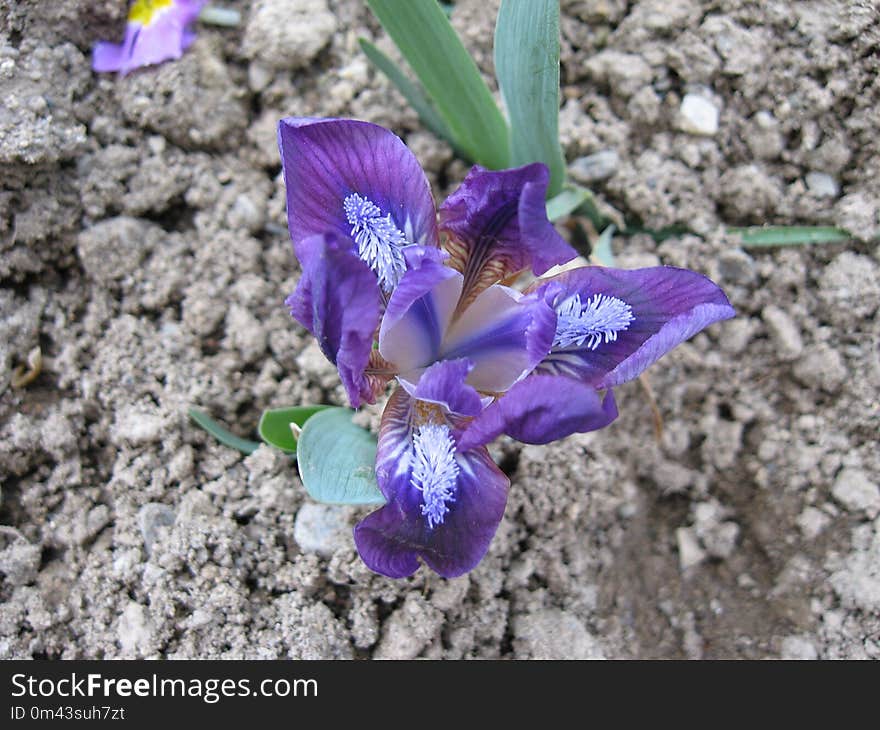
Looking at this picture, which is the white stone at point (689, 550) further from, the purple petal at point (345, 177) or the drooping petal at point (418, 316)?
the purple petal at point (345, 177)

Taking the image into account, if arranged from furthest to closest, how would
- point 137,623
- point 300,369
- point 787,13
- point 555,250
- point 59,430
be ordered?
point 787,13 → point 300,369 → point 59,430 → point 137,623 → point 555,250

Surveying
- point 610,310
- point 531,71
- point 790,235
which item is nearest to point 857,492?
point 790,235

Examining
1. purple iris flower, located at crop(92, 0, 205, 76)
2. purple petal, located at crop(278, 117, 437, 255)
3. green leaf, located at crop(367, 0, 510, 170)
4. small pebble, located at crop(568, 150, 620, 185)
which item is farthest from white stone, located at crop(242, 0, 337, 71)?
purple petal, located at crop(278, 117, 437, 255)

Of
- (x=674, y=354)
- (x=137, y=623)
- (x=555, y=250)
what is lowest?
(x=674, y=354)

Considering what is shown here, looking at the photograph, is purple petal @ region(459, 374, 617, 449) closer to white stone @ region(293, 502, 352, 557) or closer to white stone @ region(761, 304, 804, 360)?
white stone @ region(293, 502, 352, 557)

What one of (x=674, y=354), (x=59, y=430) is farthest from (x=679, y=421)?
(x=59, y=430)

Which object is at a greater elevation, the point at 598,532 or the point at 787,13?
the point at 787,13

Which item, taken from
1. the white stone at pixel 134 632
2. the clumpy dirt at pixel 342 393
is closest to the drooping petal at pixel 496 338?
the clumpy dirt at pixel 342 393
